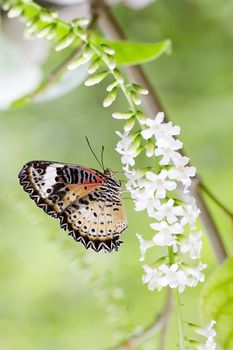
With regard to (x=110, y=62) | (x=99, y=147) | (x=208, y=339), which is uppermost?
(x=99, y=147)

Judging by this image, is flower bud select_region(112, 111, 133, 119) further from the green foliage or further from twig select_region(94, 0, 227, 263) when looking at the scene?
twig select_region(94, 0, 227, 263)

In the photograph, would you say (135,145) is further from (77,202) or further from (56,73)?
(56,73)

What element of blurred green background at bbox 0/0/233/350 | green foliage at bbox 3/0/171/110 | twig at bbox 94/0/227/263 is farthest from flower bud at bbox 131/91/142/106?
blurred green background at bbox 0/0/233/350

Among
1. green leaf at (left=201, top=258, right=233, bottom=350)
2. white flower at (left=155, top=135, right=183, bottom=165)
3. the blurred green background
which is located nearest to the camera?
white flower at (left=155, top=135, right=183, bottom=165)

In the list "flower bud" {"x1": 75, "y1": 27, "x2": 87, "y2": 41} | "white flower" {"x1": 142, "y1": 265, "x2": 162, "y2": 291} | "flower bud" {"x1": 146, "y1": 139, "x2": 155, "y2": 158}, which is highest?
"flower bud" {"x1": 75, "y1": 27, "x2": 87, "y2": 41}

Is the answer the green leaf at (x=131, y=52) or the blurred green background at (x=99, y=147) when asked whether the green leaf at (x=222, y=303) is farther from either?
the blurred green background at (x=99, y=147)

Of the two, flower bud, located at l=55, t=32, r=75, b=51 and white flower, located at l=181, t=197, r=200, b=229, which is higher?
flower bud, located at l=55, t=32, r=75, b=51

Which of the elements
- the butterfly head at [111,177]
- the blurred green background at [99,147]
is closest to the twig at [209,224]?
the butterfly head at [111,177]

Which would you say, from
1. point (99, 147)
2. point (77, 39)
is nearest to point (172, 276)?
point (77, 39)

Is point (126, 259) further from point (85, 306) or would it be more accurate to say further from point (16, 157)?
point (16, 157)
